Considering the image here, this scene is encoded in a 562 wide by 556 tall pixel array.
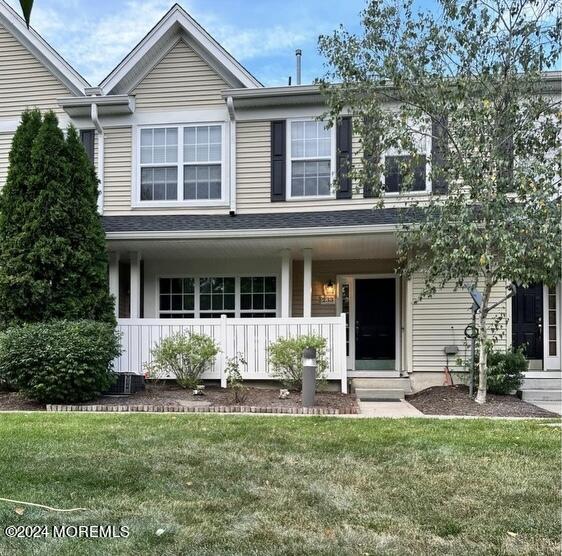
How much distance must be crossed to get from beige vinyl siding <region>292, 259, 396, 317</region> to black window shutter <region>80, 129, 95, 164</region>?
4803mm

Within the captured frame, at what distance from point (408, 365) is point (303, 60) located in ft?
30.0

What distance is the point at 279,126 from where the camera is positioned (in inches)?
417

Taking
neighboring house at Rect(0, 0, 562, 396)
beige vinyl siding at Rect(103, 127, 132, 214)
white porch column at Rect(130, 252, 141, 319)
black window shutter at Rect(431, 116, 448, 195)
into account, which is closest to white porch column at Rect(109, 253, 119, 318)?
neighboring house at Rect(0, 0, 562, 396)

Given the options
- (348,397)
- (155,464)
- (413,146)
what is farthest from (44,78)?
(155,464)

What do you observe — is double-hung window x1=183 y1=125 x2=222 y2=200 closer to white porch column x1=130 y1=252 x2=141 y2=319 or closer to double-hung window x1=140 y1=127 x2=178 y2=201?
double-hung window x1=140 y1=127 x2=178 y2=201

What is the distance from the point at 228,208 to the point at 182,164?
1310 mm

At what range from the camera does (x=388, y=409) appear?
7.76m

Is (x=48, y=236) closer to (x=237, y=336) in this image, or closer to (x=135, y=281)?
(x=135, y=281)

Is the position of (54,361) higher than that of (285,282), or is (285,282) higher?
(285,282)

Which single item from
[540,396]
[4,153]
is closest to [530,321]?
[540,396]

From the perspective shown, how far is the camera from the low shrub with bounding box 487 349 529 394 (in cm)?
859

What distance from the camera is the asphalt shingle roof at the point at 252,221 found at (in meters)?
9.27

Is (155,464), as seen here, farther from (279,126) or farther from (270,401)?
(279,126)

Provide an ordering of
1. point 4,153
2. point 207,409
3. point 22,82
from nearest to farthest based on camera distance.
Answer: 1. point 207,409
2. point 4,153
3. point 22,82
